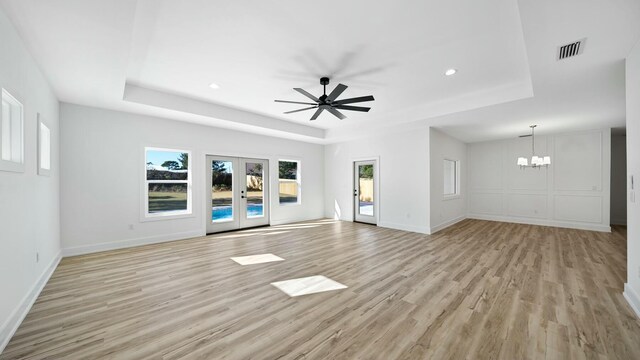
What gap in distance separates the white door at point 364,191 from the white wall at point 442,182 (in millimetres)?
1570

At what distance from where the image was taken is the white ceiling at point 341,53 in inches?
86.7

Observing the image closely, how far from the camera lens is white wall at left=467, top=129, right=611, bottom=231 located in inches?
245

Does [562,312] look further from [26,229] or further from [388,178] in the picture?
[26,229]

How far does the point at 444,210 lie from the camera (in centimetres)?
671

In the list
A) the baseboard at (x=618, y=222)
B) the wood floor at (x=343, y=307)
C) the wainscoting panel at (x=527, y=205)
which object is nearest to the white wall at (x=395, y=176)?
the wood floor at (x=343, y=307)

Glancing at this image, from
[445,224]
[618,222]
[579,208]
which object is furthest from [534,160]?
[618,222]

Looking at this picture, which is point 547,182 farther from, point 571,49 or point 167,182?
point 167,182

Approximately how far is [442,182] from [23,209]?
291 inches

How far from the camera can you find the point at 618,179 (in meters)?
6.94

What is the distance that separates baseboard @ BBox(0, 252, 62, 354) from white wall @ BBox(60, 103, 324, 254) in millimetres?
1252

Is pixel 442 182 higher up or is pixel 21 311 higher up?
pixel 442 182

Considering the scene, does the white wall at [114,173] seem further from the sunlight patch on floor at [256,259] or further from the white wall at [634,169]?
the white wall at [634,169]

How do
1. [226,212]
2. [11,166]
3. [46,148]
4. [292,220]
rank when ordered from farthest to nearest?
[292,220] < [226,212] < [46,148] < [11,166]

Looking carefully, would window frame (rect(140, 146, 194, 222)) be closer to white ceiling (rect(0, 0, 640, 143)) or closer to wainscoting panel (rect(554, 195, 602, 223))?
white ceiling (rect(0, 0, 640, 143))
